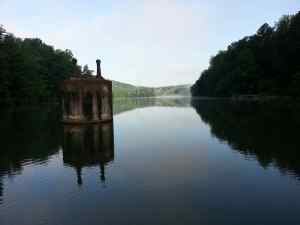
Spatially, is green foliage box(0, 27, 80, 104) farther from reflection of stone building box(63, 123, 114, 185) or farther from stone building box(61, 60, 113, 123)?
reflection of stone building box(63, 123, 114, 185)

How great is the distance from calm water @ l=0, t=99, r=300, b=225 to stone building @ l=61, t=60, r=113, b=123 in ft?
38.8

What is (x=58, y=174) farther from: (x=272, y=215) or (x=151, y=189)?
(x=272, y=215)

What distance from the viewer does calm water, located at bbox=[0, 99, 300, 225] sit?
39.5 feet

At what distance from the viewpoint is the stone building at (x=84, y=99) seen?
41.2 metres

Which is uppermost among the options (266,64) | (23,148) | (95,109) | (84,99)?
(266,64)

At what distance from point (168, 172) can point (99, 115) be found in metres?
25.8

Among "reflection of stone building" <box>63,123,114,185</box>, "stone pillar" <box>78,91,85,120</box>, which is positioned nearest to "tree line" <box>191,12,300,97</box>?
"stone pillar" <box>78,91,85,120</box>

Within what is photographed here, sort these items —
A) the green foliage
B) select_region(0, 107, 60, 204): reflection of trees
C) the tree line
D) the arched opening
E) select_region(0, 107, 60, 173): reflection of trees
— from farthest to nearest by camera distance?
the tree line → the green foliage → the arched opening → select_region(0, 107, 60, 173): reflection of trees → select_region(0, 107, 60, 204): reflection of trees

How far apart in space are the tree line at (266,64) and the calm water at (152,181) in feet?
226

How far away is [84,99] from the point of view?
4138cm

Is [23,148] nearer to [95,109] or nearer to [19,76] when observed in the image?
[95,109]

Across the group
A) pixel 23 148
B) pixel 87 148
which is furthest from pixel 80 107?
pixel 87 148

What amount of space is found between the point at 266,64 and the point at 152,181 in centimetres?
11730

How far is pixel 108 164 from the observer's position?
66.8 feet
